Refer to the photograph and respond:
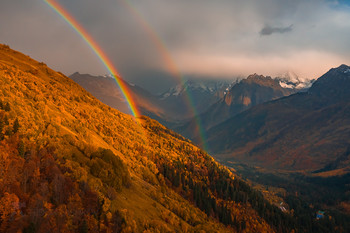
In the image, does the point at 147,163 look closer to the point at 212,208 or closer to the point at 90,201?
the point at 212,208

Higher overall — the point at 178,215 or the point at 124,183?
the point at 124,183

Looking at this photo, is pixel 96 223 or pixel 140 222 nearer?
pixel 96 223

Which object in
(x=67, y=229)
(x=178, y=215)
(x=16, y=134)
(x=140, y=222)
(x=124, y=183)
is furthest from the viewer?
(x=178, y=215)

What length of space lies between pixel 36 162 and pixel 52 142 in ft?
47.5

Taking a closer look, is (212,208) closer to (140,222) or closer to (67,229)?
(140,222)

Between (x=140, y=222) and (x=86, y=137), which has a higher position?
(x=86, y=137)

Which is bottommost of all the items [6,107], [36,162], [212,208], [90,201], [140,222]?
[212,208]

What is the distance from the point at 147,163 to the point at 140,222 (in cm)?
9107

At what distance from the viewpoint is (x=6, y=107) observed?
84375mm

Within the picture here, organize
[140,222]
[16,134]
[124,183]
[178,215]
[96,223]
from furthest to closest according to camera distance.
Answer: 1. [178,215]
2. [124,183]
3. [140,222]
4. [16,134]
5. [96,223]

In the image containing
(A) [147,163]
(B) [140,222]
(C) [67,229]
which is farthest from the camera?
(A) [147,163]

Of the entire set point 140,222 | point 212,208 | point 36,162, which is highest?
point 36,162

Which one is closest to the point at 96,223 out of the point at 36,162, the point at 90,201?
the point at 90,201

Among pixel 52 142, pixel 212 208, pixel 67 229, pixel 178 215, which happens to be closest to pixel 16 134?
pixel 52 142
